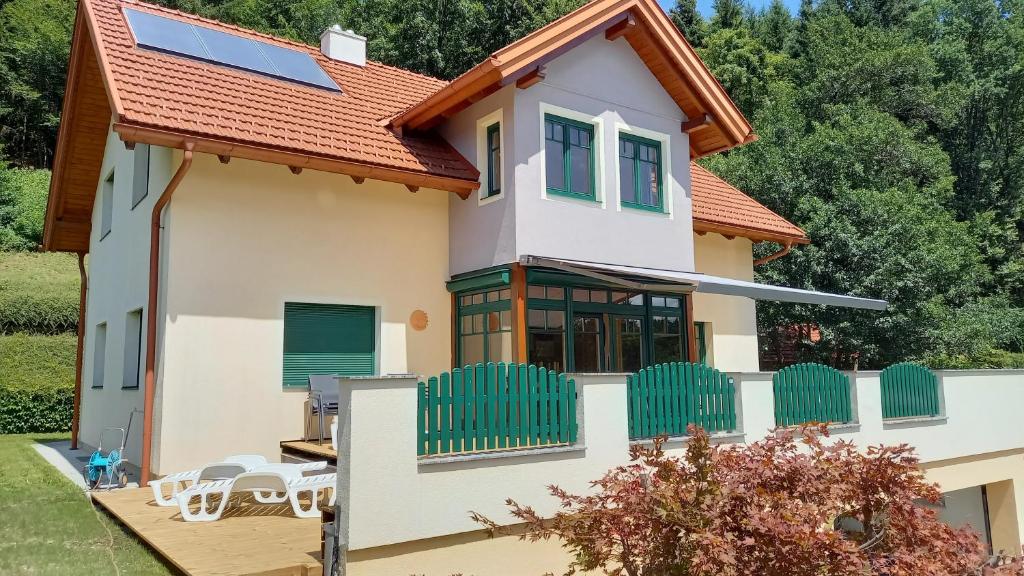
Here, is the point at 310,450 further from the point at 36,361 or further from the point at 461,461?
the point at 36,361

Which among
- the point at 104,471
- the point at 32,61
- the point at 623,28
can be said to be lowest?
the point at 104,471

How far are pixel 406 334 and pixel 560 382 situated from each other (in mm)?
5375

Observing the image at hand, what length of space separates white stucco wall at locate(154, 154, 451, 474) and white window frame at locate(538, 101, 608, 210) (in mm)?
2734

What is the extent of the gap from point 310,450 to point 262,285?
3100mm

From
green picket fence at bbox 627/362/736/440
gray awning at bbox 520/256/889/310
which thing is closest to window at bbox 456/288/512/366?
gray awning at bbox 520/256/889/310

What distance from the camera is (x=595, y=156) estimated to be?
47.9 feet

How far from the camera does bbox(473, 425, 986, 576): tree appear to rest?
5160 mm

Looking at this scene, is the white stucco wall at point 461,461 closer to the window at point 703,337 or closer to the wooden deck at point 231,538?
the wooden deck at point 231,538

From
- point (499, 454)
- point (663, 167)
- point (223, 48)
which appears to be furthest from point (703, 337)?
point (223, 48)

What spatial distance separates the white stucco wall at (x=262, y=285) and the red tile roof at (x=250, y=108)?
2.57 ft

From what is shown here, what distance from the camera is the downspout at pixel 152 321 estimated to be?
11.5 meters

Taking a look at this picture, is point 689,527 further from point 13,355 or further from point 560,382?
point 13,355

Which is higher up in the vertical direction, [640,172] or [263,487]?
[640,172]

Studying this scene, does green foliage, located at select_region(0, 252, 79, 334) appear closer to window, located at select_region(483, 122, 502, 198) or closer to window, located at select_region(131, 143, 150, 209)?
window, located at select_region(131, 143, 150, 209)
